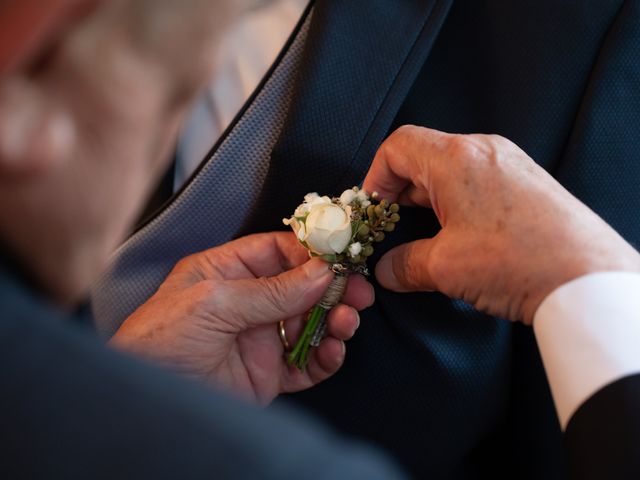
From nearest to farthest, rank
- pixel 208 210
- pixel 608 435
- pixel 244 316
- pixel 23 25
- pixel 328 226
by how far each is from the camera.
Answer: pixel 23 25 → pixel 608 435 → pixel 328 226 → pixel 244 316 → pixel 208 210

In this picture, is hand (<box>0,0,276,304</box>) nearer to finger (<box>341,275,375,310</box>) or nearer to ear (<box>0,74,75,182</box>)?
ear (<box>0,74,75,182</box>)

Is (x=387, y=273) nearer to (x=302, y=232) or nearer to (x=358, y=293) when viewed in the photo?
(x=358, y=293)

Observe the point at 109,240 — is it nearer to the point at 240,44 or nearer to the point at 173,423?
the point at 173,423

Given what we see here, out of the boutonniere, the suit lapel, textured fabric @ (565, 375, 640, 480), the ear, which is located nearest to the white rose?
the boutonniere

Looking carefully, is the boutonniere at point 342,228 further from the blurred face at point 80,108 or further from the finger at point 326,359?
the blurred face at point 80,108

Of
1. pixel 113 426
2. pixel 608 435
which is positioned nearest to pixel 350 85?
pixel 608 435
